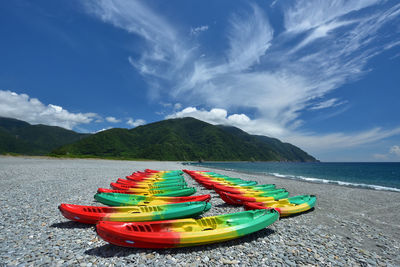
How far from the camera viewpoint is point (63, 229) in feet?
20.6

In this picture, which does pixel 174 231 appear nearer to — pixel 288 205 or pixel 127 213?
pixel 127 213

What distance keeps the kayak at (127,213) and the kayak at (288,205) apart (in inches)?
118

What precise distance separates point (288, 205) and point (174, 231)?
6807mm

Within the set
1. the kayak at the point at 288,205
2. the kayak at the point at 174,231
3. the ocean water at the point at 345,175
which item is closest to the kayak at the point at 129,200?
the kayak at the point at 288,205

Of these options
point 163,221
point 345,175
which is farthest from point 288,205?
point 345,175

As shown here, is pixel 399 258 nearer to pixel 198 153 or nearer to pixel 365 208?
pixel 365 208

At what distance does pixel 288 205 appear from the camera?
375 inches

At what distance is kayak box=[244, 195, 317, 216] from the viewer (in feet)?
28.0

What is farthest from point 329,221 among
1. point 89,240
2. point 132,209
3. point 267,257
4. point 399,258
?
point 89,240

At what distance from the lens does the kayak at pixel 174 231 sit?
4.80 metres

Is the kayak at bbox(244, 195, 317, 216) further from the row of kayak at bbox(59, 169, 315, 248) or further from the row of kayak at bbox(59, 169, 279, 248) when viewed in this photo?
the row of kayak at bbox(59, 169, 279, 248)

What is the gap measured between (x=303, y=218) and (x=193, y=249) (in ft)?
20.4

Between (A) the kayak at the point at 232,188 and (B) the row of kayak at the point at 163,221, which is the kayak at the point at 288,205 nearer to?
(B) the row of kayak at the point at 163,221

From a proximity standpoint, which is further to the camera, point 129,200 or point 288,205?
point 288,205
